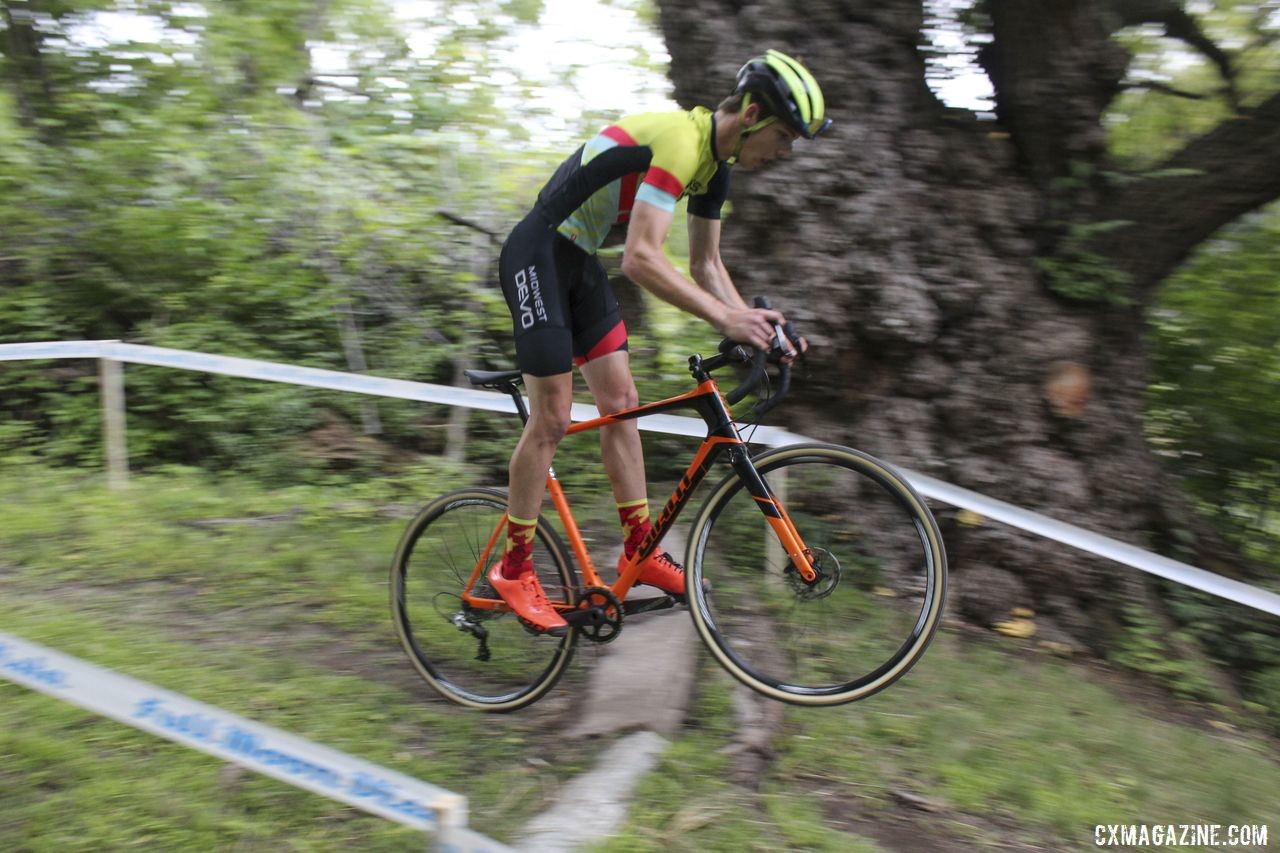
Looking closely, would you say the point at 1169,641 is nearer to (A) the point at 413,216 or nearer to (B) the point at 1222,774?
(B) the point at 1222,774

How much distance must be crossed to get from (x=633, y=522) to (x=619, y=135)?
1.40m

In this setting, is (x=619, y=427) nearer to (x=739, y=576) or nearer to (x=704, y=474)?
(x=704, y=474)

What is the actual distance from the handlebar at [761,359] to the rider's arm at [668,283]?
0.04m

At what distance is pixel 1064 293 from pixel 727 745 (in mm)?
2848

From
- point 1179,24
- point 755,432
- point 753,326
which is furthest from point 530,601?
point 1179,24

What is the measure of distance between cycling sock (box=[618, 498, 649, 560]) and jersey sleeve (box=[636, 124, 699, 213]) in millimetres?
1156

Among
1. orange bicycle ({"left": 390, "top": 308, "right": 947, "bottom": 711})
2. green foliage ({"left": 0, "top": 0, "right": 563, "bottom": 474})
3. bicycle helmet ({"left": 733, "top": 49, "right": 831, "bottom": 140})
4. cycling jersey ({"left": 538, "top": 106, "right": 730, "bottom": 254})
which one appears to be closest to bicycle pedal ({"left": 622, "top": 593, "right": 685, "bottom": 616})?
orange bicycle ({"left": 390, "top": 308, "right": 947, "bottom": 711})

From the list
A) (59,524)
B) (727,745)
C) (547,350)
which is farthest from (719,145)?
(59,524)

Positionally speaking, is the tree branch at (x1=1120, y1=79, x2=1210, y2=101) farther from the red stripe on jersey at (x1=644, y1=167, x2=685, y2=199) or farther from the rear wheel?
the rear wheel

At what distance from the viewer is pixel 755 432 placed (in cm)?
437

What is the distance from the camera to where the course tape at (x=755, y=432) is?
12.4 feet

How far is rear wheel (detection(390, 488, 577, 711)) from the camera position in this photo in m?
3.44

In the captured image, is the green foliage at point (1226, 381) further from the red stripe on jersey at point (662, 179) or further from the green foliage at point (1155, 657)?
the red stripe on jersey at point (662, 179)

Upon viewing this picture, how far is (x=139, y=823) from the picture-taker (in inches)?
107
